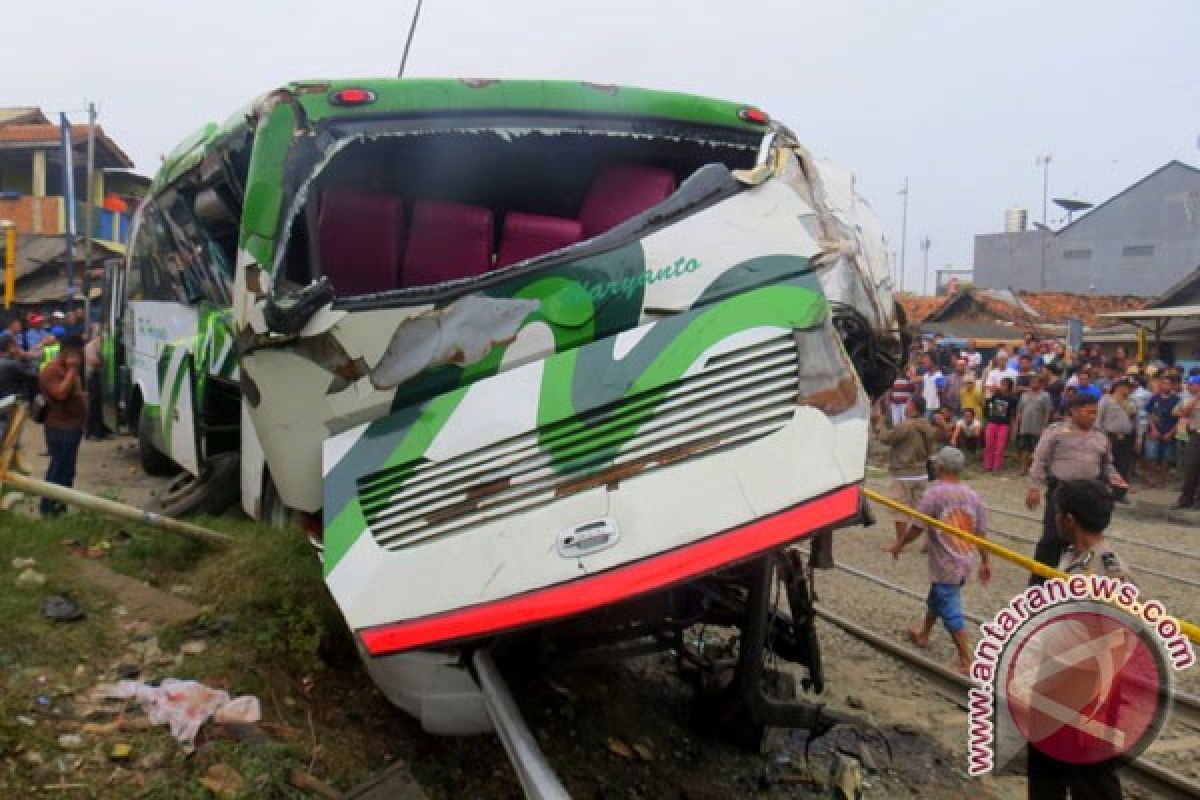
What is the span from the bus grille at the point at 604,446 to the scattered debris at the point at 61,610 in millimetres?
1809

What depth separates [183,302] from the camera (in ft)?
22.2

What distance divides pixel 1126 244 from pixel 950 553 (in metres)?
33.4

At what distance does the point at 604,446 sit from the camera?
10.3 ft

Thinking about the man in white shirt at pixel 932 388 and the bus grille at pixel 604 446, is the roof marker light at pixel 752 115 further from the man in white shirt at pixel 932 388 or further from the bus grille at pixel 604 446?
the man in white shirt at pixel 932 388

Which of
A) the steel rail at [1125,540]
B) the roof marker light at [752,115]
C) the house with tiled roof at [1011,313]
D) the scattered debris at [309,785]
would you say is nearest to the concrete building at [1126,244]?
the house with tiled roof at [1011,313]

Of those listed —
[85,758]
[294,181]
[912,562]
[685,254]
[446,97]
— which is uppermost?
[446,97]

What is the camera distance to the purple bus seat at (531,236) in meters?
4.22

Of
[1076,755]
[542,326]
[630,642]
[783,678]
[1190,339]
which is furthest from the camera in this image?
[1190,339]

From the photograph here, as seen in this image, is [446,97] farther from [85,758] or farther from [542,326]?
[85,758]

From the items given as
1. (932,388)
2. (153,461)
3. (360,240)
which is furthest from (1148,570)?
(153,461)

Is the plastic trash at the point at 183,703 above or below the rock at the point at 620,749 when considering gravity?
above

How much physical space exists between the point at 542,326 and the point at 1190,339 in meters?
18.0

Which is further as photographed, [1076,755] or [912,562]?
[912,562]

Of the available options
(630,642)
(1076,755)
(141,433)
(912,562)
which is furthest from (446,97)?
(912,562)
